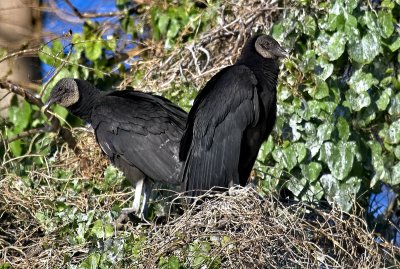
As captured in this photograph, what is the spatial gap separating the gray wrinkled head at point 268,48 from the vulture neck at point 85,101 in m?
1.17

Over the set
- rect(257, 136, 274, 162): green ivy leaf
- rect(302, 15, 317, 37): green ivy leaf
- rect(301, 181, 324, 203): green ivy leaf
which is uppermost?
rect(302, 15, 317, 37): green ivy leaf

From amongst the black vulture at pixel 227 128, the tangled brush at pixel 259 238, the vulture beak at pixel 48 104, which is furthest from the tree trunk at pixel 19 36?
the tangled brush at pixel 259 238

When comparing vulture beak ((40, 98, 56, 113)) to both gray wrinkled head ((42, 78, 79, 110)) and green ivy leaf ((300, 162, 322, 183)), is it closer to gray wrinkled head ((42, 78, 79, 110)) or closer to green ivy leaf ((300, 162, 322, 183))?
gray wrinkled head ((42, 78, 79, 110))

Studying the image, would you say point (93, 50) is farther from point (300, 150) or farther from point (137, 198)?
point (300, 150)

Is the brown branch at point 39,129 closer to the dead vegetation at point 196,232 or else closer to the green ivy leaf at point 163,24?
the dead vegetation at point 196,232

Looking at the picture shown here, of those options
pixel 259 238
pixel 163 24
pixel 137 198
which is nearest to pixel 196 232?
pixel 259 238

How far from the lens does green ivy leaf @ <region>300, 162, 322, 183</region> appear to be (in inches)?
257

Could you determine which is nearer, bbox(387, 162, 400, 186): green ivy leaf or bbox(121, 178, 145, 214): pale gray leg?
bbox(121, 178, 145, 214): pale gray leg

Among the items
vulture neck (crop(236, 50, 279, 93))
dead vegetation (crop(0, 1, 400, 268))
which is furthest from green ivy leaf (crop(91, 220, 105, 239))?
vulture neck (crop(236, 50, 279, 93))

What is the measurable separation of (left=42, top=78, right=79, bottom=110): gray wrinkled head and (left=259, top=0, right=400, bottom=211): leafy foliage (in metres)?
1.30

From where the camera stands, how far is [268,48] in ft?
21.2

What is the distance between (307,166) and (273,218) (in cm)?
155

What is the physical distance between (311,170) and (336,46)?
82cm

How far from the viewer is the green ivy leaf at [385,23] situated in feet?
22.1
